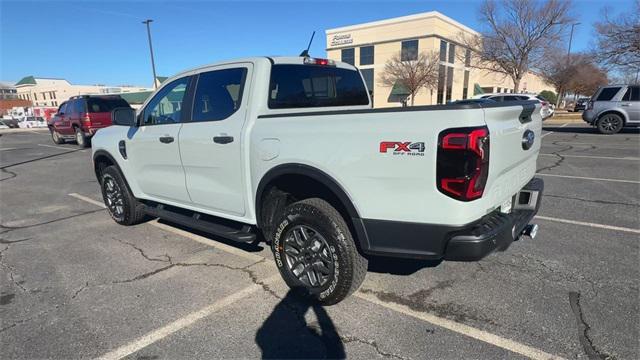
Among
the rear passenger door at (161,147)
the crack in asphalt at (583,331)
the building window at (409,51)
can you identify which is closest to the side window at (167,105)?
the rear passenger door at (161,147)

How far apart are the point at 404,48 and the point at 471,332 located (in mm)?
54426

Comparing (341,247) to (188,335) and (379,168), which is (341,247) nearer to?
(379,168)

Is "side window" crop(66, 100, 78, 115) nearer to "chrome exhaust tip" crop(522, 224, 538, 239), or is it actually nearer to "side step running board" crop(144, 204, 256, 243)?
"side step running board" crop(144, 204, 256, 243)

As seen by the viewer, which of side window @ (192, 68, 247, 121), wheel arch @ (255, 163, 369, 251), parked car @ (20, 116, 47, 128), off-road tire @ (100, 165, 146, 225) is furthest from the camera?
parked car @ (20, 116, 47, 128)

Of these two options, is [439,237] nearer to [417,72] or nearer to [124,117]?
[124,117]

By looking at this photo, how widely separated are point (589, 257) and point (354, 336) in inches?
106

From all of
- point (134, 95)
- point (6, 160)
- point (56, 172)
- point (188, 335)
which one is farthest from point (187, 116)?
point (134, 95)

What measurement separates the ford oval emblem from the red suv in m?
15.1

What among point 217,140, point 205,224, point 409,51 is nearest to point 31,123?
point 409,51

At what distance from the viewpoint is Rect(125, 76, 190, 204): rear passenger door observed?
411cm

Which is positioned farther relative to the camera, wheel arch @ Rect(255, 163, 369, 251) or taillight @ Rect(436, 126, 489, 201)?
wheel arch @ Rect(255, 163, 369, 251)

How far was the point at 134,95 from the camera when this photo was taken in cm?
5559

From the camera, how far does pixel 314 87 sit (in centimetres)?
395

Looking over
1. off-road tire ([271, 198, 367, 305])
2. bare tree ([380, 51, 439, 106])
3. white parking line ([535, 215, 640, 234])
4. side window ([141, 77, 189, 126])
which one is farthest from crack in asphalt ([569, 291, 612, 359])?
bare tree ([380, 51, 439, 106])
